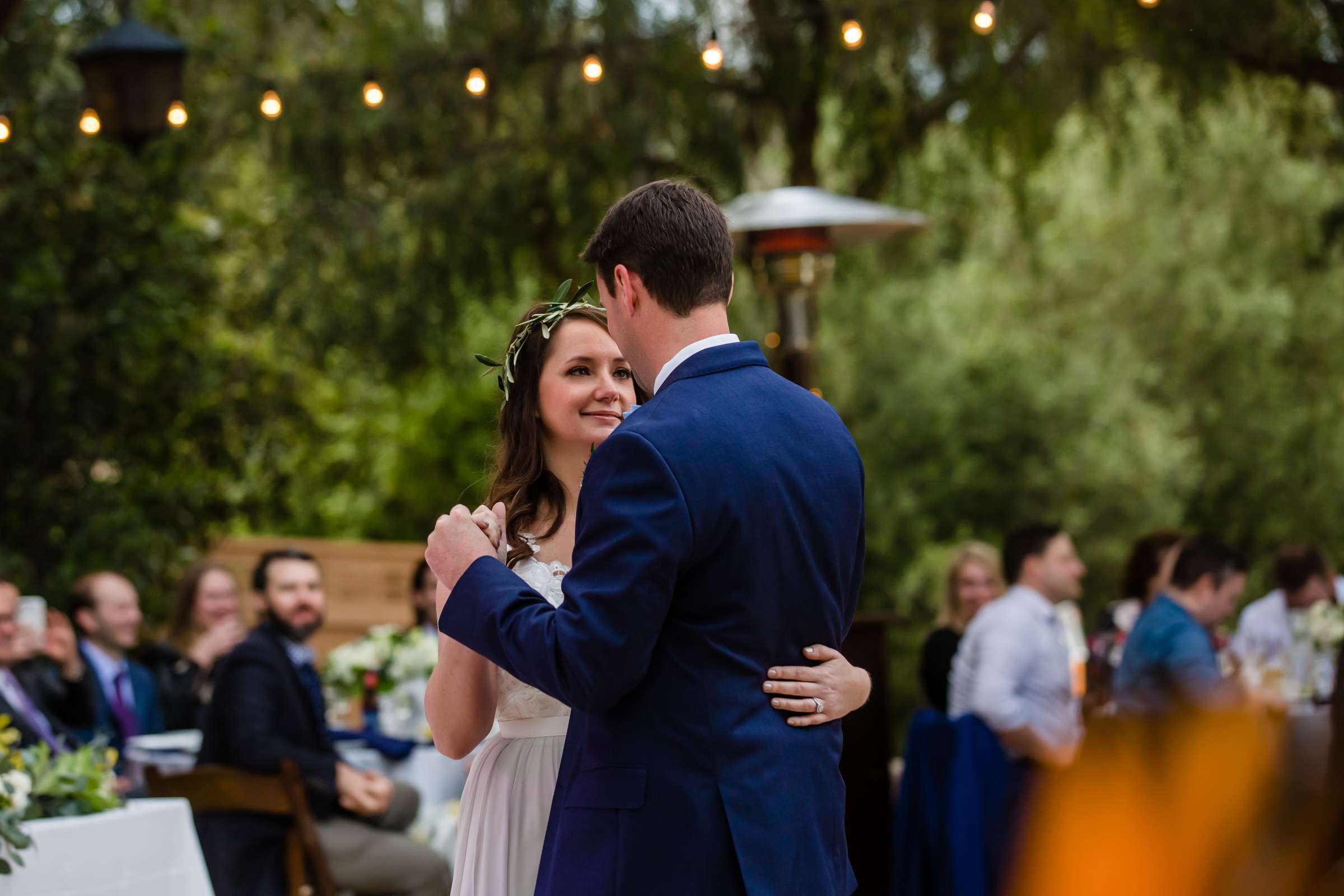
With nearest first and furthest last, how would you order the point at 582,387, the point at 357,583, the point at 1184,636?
the point at 582,387 → the point at 1184,636 → the point at 357,583

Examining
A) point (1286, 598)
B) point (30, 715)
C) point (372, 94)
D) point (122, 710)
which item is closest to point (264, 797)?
point (30, 715)

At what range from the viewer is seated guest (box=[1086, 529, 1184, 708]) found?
270 inches

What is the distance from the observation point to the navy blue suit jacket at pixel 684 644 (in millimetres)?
1973

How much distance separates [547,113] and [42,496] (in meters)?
3.56

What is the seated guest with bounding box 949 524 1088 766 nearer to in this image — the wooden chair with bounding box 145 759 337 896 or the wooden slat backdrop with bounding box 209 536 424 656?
the wooden chair with bounding box 145 759 337 896

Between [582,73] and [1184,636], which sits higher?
[582,73]

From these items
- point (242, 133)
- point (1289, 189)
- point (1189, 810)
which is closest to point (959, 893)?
point (1189, 810)

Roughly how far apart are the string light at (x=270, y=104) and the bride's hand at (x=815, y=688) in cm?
663

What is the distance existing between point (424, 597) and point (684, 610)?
545 centimetres

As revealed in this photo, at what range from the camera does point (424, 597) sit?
734cm

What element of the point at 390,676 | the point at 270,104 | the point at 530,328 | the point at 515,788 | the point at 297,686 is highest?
the point at 270,104

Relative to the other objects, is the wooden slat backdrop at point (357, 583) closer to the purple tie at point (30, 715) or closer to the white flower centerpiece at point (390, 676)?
the white flower centerpiece at point (390, 676)

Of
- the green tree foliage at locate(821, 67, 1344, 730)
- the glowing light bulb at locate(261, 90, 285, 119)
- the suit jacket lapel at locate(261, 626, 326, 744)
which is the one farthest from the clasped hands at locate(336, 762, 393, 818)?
the green tree foliage at locate(821, 67, 1344, 730)

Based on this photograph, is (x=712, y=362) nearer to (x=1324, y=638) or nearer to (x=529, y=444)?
(x=529, y=444)
